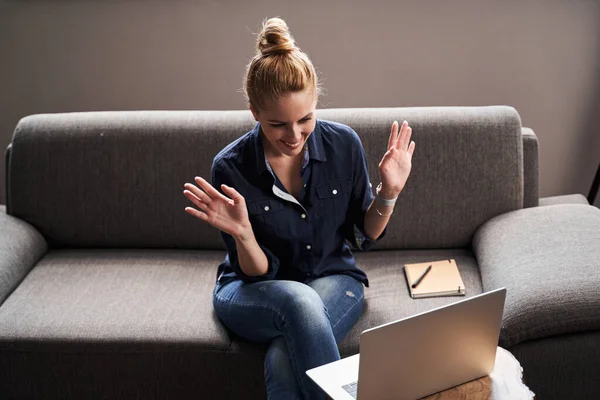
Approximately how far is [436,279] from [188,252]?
0.80 metres

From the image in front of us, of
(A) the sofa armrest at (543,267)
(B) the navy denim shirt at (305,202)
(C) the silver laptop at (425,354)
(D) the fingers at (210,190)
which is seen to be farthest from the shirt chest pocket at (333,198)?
(C) the silver laptop at (425,354)

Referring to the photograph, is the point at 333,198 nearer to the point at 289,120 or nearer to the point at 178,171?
the point at 289,120

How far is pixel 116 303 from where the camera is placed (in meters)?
2.38

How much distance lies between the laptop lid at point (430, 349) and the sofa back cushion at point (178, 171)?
94cm

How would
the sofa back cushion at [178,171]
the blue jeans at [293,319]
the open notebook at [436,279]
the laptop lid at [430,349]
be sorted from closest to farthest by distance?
the laptop lid at [430,349] → the blue jeans at [293,319] → the open notebook at [436,279] → the sofa back cushion at [178,171]

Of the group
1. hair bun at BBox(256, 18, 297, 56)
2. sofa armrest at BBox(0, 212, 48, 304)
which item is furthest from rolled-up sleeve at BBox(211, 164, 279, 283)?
sofa armrest at BBox(0, 212, 48, 304)

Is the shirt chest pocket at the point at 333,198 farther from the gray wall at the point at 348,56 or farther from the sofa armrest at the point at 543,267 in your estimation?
the gray wall at the point at 348,56

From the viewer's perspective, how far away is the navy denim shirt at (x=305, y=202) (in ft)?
7.12

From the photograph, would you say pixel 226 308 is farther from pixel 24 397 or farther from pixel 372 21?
pixel 372 21

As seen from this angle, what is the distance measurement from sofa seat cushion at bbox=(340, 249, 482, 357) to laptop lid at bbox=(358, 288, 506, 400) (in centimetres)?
53

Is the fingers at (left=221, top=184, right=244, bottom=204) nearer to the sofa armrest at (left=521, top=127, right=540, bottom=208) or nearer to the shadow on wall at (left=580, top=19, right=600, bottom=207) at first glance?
the sofa armrest at (left=521, top=127, right=540, bottom=208)

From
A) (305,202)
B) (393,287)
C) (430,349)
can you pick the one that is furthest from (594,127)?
(430,349)

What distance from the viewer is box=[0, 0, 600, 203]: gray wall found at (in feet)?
10.2

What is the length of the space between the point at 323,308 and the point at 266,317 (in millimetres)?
142
